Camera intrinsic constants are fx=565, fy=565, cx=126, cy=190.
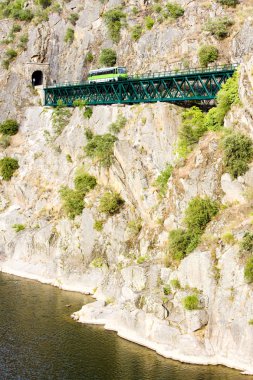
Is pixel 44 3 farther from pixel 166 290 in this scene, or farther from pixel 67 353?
pixel 67 353

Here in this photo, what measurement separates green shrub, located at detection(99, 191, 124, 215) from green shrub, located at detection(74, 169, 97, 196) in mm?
4496

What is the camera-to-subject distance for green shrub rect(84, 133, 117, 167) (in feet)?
251

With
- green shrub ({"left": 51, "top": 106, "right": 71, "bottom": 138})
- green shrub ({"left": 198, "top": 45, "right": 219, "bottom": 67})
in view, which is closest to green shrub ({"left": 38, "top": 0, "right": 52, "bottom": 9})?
green shrub ({"left": 51, "top": 106, "right": 71, "bottom": 138})

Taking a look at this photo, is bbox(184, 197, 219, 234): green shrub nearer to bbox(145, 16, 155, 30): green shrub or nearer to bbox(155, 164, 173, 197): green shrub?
bbox(155, 164, 173, 197): green shrub

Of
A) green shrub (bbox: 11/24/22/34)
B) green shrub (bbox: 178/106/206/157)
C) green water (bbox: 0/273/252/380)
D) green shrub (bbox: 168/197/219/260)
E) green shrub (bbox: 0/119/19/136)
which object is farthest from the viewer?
green shrub (bbox: 11/24/22/34)

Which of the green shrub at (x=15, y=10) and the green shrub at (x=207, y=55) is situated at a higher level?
the green shrub at (x=15, y=10)

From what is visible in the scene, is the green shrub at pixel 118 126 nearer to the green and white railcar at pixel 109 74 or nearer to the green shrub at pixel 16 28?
the green and white railcar at pixel 109 74

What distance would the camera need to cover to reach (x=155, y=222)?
67688mm

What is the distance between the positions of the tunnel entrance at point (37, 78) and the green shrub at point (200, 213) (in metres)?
58.7

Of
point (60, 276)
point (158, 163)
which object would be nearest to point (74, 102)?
point (158, 163)

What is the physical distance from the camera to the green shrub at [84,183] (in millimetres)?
77875

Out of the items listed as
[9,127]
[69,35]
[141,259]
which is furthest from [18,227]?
[69,35]

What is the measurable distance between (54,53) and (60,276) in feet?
168

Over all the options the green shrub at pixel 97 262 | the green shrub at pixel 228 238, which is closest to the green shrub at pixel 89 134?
the green shrub at pixel 97 262
